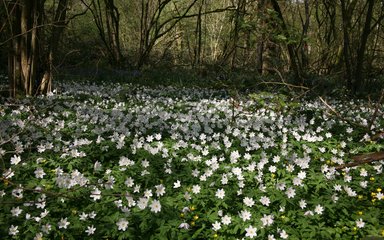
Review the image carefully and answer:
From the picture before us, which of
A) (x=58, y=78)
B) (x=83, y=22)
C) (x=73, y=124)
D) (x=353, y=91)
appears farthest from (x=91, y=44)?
(x=73, y=124)

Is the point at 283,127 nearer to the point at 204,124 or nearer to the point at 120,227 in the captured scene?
the point at 204,124

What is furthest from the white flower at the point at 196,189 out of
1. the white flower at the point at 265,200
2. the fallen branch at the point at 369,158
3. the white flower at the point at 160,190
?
the fallen branch at the point at 369,158

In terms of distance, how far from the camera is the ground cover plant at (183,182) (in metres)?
3.72

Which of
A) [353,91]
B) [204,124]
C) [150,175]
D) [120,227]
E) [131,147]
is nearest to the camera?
[120,227]

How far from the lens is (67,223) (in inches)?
143

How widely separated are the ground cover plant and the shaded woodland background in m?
1.48

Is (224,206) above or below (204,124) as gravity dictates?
below

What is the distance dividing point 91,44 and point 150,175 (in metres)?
22.1

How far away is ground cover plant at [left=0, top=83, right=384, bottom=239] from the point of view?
3.72m

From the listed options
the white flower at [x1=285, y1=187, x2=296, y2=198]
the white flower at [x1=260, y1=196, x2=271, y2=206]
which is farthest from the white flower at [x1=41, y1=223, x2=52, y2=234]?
the white flower at [x1=285, y1=187, x2=296, y2=198]

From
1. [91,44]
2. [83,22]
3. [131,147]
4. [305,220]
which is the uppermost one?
[83,22]

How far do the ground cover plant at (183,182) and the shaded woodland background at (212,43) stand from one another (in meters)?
1.48

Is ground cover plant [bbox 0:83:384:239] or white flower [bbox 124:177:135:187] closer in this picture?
ground cover plant [bbox 0:83:384:239]

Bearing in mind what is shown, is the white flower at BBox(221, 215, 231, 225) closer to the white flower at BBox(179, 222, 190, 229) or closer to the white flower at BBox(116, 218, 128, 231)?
the white flower at BBox(179, 222, 190, 229)
